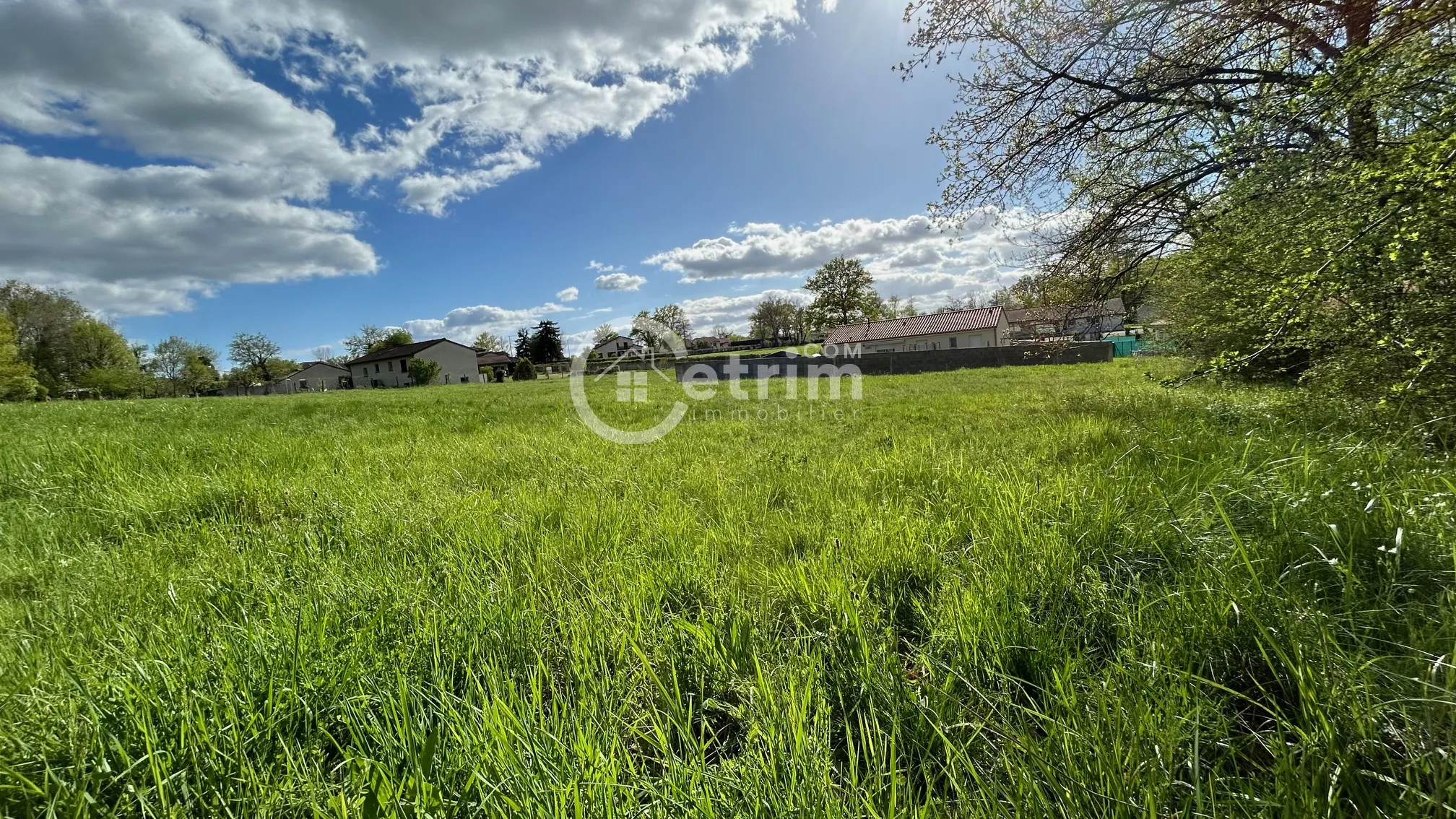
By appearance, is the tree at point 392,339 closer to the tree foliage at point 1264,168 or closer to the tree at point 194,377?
the tree at point 194,377

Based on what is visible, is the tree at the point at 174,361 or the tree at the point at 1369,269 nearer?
the tree at the point at 1369,269

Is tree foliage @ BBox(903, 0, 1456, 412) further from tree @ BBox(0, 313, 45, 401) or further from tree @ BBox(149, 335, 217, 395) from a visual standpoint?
tree @ BBox(149, 335, 217, 395)

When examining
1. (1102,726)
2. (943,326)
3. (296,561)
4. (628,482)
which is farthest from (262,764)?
(943,326)

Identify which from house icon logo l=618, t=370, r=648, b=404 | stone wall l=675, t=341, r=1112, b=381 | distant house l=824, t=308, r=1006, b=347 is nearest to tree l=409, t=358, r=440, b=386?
stone wall l=675, t=341, r=1112, b=381

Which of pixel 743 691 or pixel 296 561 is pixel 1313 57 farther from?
pixel 296 561

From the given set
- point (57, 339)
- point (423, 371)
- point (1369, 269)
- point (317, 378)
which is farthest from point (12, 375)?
point (1369, 269)

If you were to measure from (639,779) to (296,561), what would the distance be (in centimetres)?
227

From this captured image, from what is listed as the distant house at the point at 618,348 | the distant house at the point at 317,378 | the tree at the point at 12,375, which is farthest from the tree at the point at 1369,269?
the distant house at the point at 317,378

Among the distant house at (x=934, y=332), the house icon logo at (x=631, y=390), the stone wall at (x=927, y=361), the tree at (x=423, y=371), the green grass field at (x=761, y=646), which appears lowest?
the green grass field at (x=761, y=646)

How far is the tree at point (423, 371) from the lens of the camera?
→ 171 feet

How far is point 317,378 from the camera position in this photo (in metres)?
74.6

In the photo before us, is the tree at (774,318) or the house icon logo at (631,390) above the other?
the tree at (774,318)

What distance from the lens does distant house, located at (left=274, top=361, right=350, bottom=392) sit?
236 feet

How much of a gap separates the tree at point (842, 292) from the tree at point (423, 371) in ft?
145
